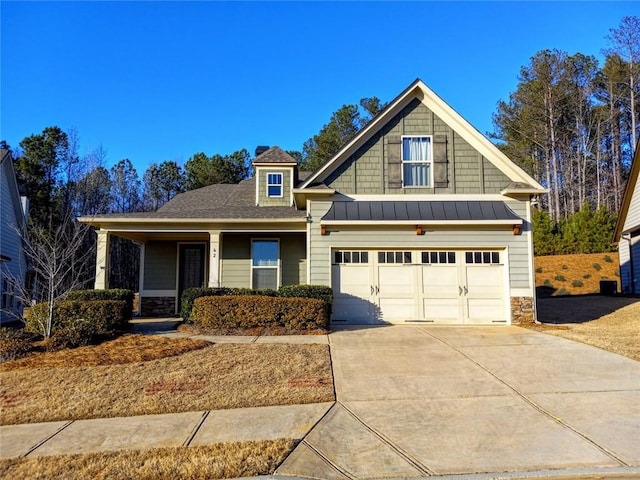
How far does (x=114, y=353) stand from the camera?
822 cm

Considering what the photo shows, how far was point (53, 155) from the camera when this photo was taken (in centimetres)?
2834

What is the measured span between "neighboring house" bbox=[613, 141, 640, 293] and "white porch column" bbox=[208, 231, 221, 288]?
57.3 ft

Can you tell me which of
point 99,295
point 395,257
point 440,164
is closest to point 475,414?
point 395,257

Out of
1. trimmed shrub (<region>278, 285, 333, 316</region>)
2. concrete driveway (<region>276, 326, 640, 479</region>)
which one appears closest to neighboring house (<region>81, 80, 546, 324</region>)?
trimmed shrub (<region>278, 285, 333, 316</region>)

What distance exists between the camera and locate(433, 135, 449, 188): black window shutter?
1294 centimetres

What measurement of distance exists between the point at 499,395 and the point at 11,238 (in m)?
19.0

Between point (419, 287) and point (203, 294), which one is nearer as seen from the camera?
point (203, 294)

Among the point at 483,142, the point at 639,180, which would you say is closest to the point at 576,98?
the point at 639,180

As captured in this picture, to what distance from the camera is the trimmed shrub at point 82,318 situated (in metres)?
9.45

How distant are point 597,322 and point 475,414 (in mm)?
9848

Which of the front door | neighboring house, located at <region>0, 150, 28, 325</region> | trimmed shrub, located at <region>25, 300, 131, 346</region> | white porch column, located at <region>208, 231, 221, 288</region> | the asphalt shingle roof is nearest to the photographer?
trimmed shrub, located at <region>25, 300, 131, 346</region>

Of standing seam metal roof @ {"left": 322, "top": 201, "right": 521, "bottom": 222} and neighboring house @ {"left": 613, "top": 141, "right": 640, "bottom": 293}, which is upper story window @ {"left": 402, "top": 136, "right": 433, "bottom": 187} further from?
neighboring house @ {"left": 613, "top": 141, "right": 640, "bottom": 293}

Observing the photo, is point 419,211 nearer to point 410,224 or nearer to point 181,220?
point 410,224

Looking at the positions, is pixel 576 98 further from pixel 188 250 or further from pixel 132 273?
pixel 132 273
